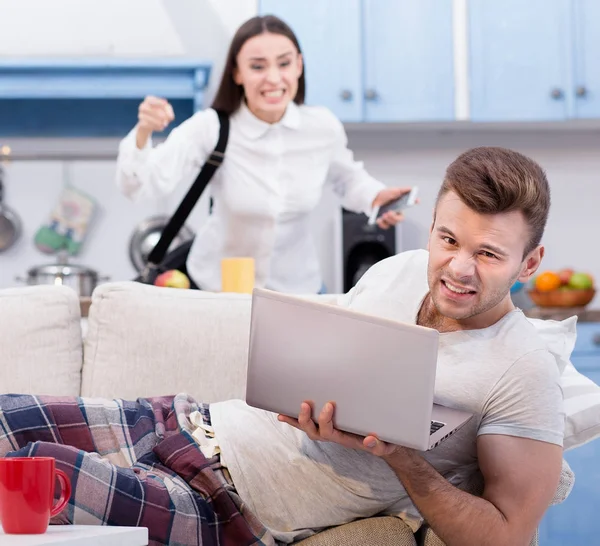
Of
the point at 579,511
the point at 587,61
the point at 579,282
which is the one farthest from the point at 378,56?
the point at 579,511

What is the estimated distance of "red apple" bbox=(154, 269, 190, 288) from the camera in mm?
2873

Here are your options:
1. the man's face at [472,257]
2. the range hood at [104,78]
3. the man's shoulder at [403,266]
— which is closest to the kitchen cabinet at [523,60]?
the range hood at [104,78]

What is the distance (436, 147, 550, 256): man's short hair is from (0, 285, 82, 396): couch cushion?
3.05ft

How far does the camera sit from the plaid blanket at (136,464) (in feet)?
4.61

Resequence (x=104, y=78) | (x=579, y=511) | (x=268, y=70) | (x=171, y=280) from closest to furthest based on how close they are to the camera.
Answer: (x=268, y=70) < (x=171, y=280) < (x=579, y=511) < (x=104, y=78)

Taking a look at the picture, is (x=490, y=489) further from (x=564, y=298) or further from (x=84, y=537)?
(x=564, y=298)

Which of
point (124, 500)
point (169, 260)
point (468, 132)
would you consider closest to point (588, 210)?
point (468, 132)

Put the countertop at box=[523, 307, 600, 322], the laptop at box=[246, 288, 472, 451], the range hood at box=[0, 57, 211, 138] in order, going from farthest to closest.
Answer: the range hood at box=[0, 57, 211, 138] < the countertop at box=[523, 307, 600, 322] < the laptop at box=[246, 288, 472, 451]

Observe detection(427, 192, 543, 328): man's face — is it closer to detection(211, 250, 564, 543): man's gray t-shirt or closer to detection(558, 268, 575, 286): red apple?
detection(211, 250, 564, 543): man's gray t-shirt

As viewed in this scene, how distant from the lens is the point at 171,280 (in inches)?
113

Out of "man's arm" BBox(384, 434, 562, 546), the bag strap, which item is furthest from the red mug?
the bag strap

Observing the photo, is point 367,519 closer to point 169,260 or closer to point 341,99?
point 169,260

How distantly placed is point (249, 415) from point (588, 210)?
303cm

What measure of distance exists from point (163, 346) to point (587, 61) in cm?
274
